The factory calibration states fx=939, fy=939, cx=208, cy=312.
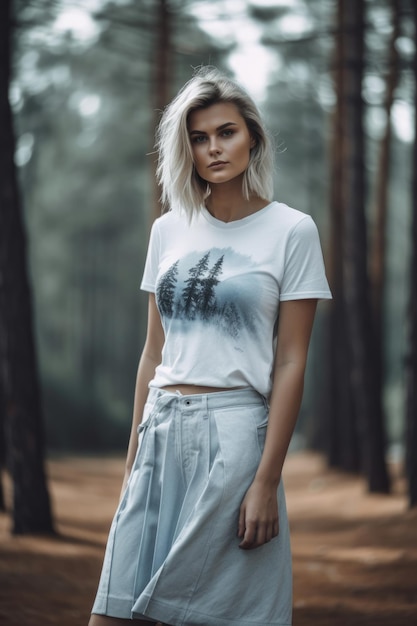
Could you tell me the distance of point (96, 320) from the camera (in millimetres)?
37688

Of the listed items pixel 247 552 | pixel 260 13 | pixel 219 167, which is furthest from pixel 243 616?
pixel 260 13

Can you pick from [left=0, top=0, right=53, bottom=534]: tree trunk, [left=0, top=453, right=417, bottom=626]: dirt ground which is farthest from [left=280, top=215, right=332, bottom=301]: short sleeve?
[left=0, top=0, right=53, bottom=534]: tree trunk

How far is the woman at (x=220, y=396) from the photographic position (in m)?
2.96

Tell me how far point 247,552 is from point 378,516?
9465mm

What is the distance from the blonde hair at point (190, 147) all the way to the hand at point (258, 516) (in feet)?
3.21

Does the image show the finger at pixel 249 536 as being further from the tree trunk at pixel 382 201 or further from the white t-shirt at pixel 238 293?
the tree trunk at pixel 382 201

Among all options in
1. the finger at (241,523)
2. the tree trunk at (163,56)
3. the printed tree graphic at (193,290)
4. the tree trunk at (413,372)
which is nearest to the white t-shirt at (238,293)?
the printed tree graphic at (193,290)

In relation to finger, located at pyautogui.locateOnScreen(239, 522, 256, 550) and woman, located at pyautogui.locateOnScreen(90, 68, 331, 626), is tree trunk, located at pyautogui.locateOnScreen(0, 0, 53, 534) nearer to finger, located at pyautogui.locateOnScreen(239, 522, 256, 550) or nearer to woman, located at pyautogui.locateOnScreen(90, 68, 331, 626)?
woman, located at pyautogui.locateOnScreen(90, 68, 331, 626)

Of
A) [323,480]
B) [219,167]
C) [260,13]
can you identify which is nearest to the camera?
[219,167]

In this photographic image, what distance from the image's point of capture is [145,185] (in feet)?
102

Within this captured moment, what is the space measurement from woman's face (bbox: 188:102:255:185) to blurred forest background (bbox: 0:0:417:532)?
0.72 m

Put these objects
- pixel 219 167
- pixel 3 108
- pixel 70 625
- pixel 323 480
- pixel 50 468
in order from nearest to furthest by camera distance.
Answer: pixel 219 167
pixel 70 625
pixel 3 108
pixel 323 480
pixel 50 468

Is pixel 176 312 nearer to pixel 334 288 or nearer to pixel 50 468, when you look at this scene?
pixel 334 288

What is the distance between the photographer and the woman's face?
3.17m
